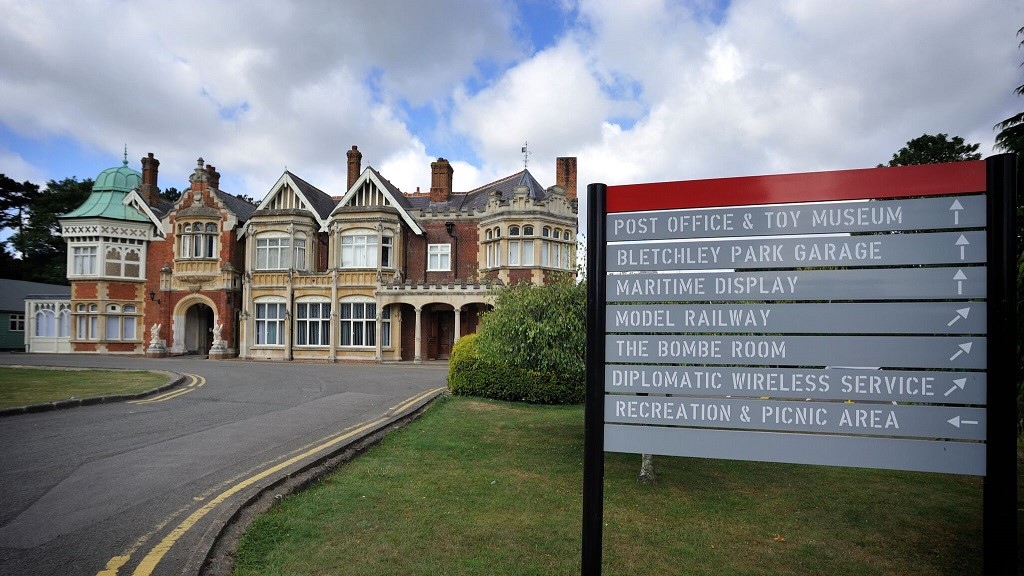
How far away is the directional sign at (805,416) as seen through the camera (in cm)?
310

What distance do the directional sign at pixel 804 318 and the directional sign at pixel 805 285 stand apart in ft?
0.21

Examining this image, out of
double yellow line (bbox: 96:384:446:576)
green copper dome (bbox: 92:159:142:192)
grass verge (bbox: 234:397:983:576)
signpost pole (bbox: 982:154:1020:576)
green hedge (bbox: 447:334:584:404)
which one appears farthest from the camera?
green copper dome (bbox: 92:159:142:192)

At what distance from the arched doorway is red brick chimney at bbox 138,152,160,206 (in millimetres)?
9333

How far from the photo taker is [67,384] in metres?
16.1

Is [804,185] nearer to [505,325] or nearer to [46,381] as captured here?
[505,325]

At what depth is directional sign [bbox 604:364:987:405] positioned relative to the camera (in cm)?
311

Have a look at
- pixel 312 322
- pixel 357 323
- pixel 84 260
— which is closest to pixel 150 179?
pixel 84 260

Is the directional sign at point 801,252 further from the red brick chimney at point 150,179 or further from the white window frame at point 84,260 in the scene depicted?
the red brick chimney at point 150,179

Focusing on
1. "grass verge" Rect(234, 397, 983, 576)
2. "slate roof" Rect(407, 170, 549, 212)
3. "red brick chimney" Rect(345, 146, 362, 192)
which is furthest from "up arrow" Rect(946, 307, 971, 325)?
"red brick chimney" Rect(345, 146, 362, 192)

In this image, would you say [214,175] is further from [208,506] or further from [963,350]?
[963,350]

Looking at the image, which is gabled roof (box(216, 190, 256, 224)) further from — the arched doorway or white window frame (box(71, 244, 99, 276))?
white window frame (box(71, 244, 99, 276))

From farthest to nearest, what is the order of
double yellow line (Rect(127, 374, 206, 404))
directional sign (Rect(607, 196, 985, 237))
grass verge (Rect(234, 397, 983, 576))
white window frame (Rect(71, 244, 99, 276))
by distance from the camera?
1. white window frame (Rect(71, 244, 99, 276))
2. double yellow line (Rect(127, 374, 206, 404))
3. grass verge (Rect(234, 397, 983, 576))
4. directional sign (Rect(607, 196, 985, 237))

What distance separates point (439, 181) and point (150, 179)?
22.1 metres

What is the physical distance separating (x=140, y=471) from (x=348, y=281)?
24.7 m
